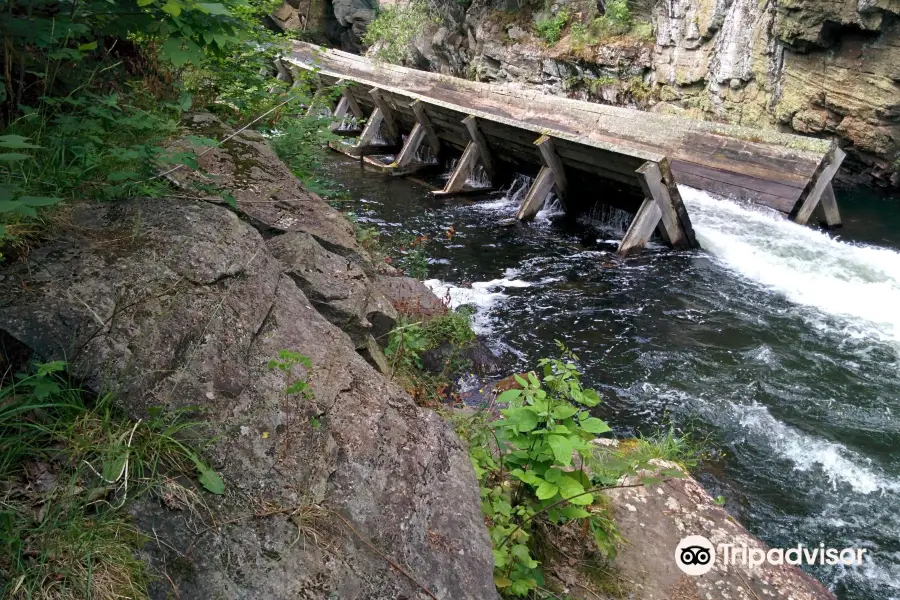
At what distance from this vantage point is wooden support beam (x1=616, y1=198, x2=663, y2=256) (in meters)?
7.81

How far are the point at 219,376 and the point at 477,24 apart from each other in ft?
62.3

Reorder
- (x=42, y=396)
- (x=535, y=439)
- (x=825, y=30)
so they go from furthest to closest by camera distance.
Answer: (x=825, y=30) → (x=535, y=439) → (x=42, y=396)

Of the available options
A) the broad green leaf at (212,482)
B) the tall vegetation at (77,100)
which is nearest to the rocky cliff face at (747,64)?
the tall vegetation at (77,100)

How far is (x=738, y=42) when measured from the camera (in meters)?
11.6

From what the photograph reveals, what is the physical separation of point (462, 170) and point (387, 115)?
3537mm

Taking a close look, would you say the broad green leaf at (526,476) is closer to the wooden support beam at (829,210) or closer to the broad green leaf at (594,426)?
the broad green leaf at (594,426)

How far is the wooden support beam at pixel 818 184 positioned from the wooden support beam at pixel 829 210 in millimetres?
110

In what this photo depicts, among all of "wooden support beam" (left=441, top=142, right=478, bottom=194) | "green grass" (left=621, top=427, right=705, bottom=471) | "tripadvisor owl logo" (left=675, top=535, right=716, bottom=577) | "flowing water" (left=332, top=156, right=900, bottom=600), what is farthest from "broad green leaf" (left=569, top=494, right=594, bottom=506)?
"wooden support beam" (left=441, top=142, right=478, bottom=194)

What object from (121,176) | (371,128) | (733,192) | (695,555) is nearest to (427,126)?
(371,128)

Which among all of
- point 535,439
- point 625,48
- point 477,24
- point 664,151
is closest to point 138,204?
point 535,439

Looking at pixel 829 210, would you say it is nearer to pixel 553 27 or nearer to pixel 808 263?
pixel 808 263

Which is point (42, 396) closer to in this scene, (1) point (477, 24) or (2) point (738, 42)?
(2) point (738, 42)

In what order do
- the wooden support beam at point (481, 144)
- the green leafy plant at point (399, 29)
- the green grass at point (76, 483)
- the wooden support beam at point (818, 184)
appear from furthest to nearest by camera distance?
1. the green leafy plant at point (399, 29)
2. the wooden support beam at point (481, 144)
3. the wooden support beam at point (818, 184)
4. the green grass at point (76, 483)

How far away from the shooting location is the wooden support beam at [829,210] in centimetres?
864
